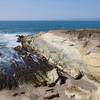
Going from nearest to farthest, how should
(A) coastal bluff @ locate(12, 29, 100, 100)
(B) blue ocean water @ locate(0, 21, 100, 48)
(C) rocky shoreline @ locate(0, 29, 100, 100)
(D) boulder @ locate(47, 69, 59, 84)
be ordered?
1. (C) rocky shoreline @ locate(0, 29, 100, 100)
2. (A) coastal bluff @ locate(12, 29, 100, 100)
3. (D) boulder @ locate(47, 69, 59, 84)
4. (B) blue ocean water @ locate(0, 21, 100, 48)

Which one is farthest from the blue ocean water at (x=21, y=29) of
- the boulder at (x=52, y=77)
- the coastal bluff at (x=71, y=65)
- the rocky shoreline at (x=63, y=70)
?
the boulder at (x=52, y=77)

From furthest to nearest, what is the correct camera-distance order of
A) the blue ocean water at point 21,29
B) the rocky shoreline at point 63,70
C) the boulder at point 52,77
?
the blue ocean water at point 21,29, the boulder at point 52,77, the rocky shoreline at point 63,70

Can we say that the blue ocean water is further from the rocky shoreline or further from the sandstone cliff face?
the rocky shoreline

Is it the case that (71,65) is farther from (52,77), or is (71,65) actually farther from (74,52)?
(52,77)

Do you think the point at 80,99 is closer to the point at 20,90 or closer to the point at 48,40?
the point at 20,90

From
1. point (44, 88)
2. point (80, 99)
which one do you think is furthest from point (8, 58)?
point (80, 99)

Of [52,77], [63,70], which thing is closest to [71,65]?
[63,70]

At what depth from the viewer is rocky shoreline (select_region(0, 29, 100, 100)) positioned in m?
16.2

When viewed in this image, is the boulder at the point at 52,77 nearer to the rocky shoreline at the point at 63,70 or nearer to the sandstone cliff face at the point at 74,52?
the rocky shoreline at the point at 63,70

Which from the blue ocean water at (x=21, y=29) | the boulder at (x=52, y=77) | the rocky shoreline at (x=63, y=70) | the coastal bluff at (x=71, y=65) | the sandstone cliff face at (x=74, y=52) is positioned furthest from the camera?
the blue ocean water at (x=21, y=29)

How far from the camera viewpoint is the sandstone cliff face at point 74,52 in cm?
1833

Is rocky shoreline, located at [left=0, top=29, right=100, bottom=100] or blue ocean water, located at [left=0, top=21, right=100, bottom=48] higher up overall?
rocky shoreline, located at [left=0, top=29, right=100, bottom=100]

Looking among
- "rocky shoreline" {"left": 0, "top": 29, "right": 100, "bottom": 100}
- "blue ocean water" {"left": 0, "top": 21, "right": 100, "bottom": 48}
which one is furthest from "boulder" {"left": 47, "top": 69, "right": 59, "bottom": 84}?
"blue ocean water" {"left": 0, "top": 21, "right": 100, "bottom": 48}

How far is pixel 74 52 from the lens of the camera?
70.8ft
